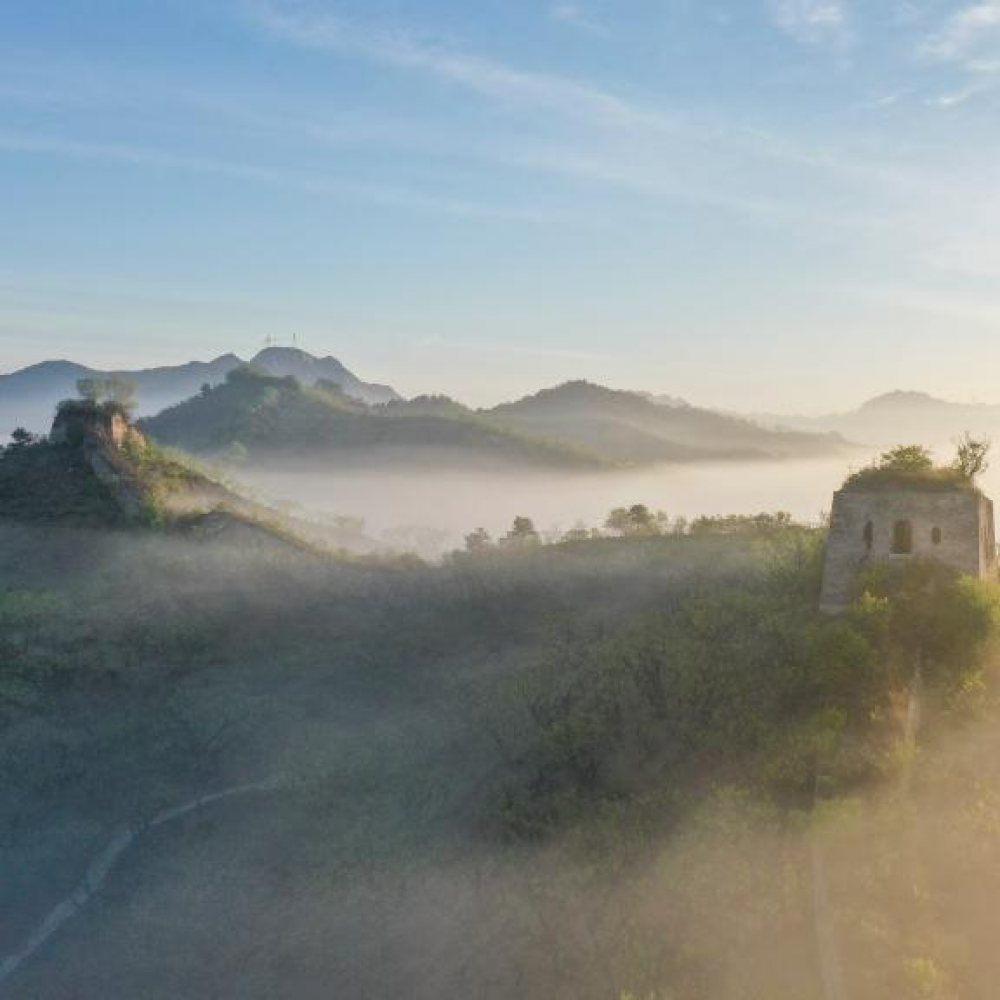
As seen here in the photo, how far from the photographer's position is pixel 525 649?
6825 centimetres

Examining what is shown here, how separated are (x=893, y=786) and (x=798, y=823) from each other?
325 centimetres

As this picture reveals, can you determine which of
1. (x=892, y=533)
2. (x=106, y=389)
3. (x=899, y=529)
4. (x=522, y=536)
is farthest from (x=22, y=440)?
(x=899, y=529)

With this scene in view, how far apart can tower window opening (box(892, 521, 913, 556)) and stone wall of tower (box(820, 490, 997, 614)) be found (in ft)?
0.56

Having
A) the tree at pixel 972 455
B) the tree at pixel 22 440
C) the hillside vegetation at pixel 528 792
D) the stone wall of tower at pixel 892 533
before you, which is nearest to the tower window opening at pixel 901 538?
the stone wall of tower at pixel 892 533

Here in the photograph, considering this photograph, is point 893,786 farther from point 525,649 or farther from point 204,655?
point 204,655

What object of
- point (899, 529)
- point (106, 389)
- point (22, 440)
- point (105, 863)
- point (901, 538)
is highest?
point (106, 389)

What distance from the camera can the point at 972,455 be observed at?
44344 mm

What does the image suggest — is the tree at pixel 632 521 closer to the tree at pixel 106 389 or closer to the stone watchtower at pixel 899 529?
the tree at pixel 106 389

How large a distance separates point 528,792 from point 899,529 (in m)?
20.4

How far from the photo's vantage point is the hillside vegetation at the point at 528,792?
27.9 m

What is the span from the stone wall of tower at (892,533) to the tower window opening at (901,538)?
170 mm

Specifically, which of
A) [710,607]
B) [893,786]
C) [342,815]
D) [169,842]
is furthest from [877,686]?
[169,842]

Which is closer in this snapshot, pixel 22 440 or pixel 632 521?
pixel 22 440

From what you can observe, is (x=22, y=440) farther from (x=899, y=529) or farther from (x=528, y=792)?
(x=899, y=529)
